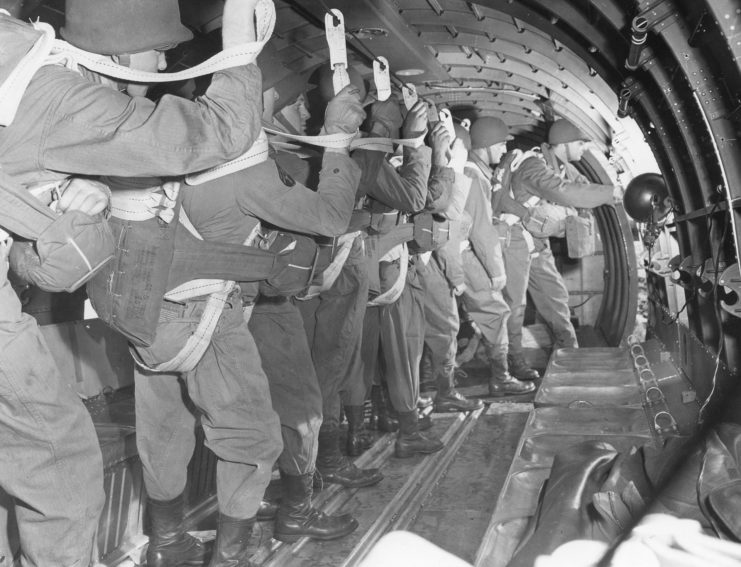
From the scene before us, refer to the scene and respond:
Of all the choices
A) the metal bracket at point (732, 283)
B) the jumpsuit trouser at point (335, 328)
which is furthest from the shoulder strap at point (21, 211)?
the metal bracket at point (732, 283)

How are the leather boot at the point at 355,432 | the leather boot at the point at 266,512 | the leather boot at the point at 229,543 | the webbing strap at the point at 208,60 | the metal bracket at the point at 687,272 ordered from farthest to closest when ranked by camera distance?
the leather boot at the point at 355,432 → the metal bracket at the point at 687,272 → the leather boot at the point at 266,512 → the leather boot at the point at 229,543 → the webbing strap at the point at 208,60

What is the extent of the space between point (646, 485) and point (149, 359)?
184cm

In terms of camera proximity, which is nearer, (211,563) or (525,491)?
(211,563)

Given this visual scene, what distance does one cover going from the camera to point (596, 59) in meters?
4.14

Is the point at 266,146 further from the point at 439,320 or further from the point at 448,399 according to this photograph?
the point at 448,399

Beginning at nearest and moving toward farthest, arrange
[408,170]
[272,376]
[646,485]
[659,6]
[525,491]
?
[646,485], [659,6], [525,491], [272,376], [408,170]

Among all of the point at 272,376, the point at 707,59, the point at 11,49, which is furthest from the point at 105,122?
the point at 707,59

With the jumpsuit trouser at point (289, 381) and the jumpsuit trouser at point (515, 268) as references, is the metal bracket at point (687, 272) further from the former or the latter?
the jumpsuit trouser at point (515, 268)

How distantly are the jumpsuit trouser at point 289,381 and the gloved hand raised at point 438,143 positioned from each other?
2.19m

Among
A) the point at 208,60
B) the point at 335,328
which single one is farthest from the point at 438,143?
the point at 208,60

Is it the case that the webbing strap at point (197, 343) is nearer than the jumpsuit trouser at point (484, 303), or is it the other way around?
the webbing strap at point (197, 343)

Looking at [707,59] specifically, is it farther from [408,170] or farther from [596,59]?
[408,170]

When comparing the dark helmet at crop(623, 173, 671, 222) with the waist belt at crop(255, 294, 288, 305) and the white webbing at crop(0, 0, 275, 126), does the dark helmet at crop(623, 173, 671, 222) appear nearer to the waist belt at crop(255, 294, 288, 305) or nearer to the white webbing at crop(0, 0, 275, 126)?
the waist belt at crop(255, 294, 288, 305)

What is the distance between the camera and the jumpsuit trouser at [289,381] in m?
3.51
